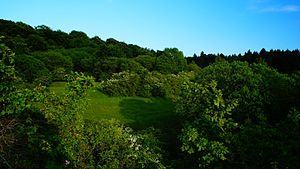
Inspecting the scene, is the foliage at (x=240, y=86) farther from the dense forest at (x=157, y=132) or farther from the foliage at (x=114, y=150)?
the foliage at (x=114, y=150)

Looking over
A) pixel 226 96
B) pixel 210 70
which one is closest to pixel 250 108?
pixel 226 96

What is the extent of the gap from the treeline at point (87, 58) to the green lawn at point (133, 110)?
18.2 ft

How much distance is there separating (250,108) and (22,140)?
2242cm

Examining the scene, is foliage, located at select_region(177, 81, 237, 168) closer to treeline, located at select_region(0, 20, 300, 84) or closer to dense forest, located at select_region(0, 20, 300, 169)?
dense forest, located at select_region(0, 20, 300, 169)

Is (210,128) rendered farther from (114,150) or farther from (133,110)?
(133,110)

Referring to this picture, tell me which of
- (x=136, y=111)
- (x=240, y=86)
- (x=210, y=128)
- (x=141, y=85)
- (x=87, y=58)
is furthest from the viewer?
(x=87, y=58)

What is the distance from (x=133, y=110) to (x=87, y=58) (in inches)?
1072

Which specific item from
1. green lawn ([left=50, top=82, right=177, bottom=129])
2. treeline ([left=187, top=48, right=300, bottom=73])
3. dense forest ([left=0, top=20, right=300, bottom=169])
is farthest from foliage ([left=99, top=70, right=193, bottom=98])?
dense forest ([left=0, top=20, right=300, bottom=169])

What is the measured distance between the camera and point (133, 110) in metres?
48.8

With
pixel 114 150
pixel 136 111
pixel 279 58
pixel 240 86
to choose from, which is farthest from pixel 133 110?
pixel 279 58

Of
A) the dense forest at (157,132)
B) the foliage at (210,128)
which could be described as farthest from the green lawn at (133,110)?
the foliage at (210,128)

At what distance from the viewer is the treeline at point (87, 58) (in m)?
56.5

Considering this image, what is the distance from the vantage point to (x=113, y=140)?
1698cm

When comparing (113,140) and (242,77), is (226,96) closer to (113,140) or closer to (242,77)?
(242,77)
